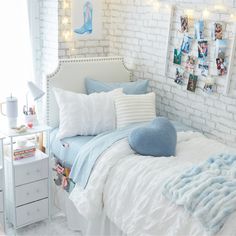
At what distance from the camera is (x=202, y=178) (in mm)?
2207

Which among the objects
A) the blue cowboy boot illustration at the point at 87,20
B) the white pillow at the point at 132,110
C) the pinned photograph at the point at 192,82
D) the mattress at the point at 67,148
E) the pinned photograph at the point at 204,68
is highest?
the blue cowboy boot illustration at the point at 87,20

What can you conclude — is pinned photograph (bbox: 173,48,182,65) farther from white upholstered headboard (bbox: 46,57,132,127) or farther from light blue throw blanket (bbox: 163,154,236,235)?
light blue throw blanket (bbox: 163,154,236,235)

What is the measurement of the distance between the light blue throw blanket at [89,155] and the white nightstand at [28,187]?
288 millimetres

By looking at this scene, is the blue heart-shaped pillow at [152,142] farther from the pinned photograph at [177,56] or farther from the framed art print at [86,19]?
the framed art print at [86,19]

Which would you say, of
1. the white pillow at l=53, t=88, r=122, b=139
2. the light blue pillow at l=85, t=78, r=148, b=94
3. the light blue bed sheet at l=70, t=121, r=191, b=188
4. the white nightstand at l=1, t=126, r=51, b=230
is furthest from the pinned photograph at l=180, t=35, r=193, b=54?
the white nightstand at l=1, t=126, r=51, b=230

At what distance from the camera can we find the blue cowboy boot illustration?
3541 mm

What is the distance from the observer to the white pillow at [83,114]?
303cm

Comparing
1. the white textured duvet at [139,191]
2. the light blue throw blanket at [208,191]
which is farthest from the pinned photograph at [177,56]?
the light blue throw blanket at [208,191]

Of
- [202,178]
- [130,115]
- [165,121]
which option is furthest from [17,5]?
[202,178]

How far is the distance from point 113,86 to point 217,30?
979mm

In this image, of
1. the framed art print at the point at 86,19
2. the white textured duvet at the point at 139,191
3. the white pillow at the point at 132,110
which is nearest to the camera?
the white textured duvet at the point at 139,191

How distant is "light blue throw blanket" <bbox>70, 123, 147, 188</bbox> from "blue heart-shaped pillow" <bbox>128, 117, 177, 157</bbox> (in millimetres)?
176

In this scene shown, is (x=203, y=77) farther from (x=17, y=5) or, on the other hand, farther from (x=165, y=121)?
(x=17, y=5)

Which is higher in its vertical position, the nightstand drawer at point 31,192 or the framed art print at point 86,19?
the framed art print at point 86,19
